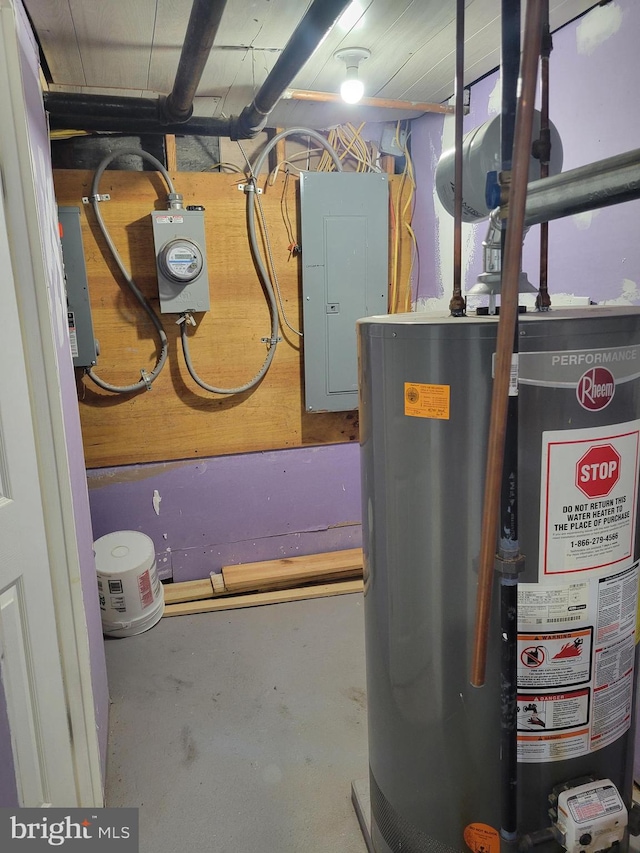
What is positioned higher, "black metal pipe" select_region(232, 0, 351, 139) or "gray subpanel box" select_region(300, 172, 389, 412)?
"black metal pipe" select_region(232, 0, 351, 139)

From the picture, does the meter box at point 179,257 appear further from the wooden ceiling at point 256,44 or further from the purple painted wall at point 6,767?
the purple painted wall at point 6,767

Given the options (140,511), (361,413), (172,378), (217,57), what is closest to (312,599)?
(140,511)

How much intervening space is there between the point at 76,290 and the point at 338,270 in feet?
3.85

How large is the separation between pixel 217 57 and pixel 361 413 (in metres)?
1.69

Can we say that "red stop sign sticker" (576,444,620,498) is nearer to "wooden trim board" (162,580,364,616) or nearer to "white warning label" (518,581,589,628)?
"white warning label" (518,581,589,628)

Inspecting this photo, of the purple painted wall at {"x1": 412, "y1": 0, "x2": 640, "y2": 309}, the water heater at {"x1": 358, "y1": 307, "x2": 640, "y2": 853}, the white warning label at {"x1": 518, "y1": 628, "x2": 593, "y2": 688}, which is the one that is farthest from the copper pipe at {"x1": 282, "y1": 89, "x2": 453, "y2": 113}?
the white warning label at {"x1": 518, "y1": 628, "x2": 593, "y2": 688}

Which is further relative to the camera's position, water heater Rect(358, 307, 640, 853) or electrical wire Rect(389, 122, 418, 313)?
electrical wire Rect(389, 122, 418, 313)

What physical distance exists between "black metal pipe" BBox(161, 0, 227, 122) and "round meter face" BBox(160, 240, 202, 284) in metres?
0.48

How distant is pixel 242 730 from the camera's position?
183 centimetres

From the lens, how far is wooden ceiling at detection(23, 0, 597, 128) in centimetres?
169

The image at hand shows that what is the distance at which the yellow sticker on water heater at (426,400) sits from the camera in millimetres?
897

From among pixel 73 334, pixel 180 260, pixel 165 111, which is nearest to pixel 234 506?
pixel 73 334

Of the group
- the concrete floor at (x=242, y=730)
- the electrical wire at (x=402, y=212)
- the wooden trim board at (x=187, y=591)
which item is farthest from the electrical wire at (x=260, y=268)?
the concrete floor at (x=242, y=730)

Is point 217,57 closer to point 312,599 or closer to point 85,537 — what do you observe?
point 85,537
